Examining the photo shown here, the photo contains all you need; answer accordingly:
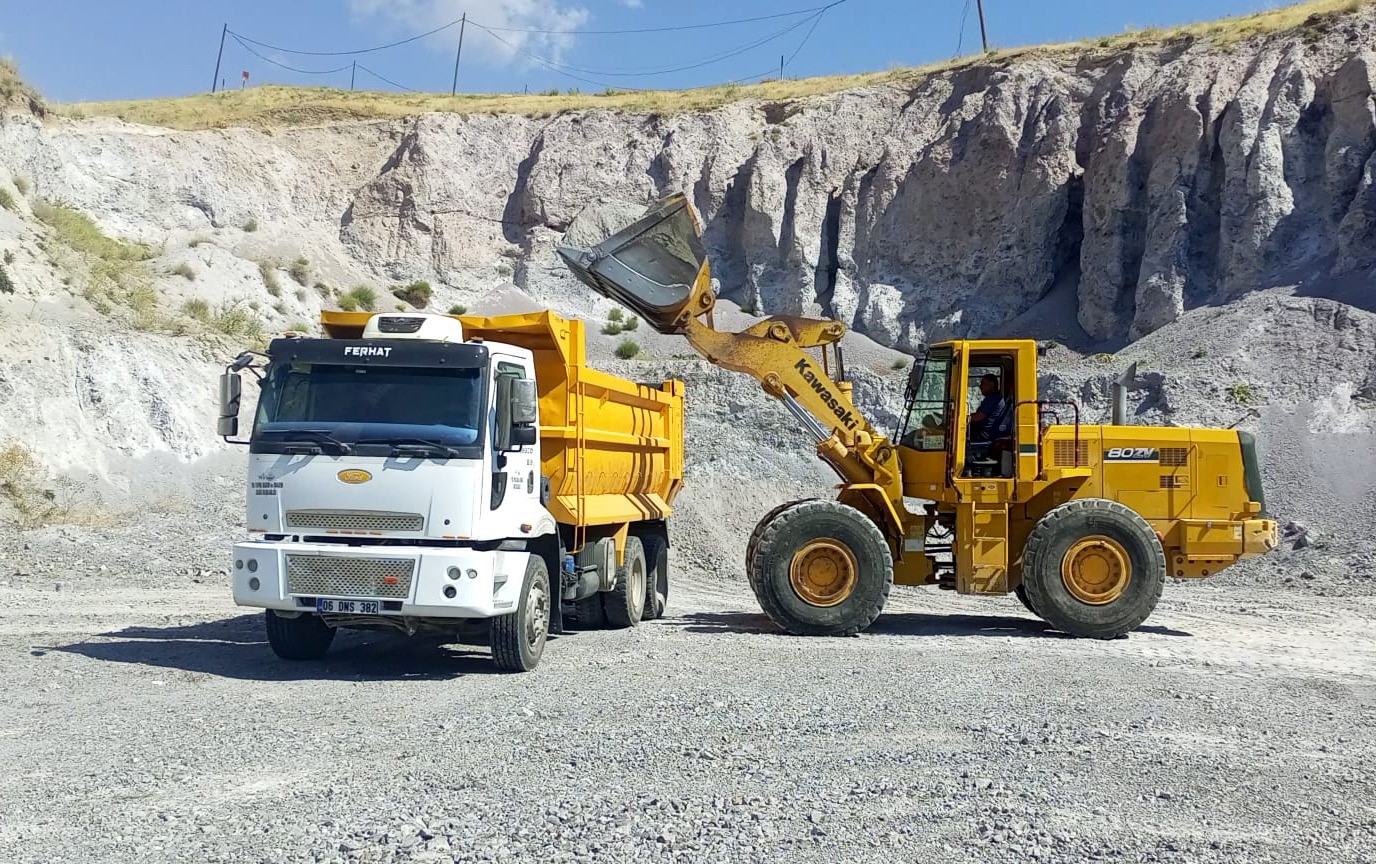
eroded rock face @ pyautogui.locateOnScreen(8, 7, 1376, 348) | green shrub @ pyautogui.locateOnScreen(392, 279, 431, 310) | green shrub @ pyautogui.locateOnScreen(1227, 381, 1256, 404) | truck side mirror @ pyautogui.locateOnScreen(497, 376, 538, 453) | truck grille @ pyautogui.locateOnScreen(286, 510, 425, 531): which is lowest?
truck grille @ pyautogui.locateOnScreen(286, 510, 425, 531)

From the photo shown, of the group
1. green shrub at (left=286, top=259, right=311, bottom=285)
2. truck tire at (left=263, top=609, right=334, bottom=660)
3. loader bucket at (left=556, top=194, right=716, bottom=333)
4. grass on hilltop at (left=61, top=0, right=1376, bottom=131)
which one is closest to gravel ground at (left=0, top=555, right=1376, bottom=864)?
truck tire at (left=263, top=609, right=334, bottom=660)

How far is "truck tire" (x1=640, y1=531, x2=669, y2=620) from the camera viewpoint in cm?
1406

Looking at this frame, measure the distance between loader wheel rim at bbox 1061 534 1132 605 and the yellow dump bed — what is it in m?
4.70

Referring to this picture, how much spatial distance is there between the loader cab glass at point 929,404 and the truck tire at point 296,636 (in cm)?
657

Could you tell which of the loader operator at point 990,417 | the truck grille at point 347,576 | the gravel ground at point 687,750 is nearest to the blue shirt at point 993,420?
the loader operator at point 990,417

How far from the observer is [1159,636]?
41.9 ft

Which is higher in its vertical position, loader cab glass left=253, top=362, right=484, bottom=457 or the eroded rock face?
the eroded rock face

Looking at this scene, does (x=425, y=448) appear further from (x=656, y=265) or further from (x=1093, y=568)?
(x=1093, y=568)

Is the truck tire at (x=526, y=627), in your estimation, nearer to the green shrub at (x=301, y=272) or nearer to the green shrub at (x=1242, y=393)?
the green shrub at (x=1242, y=393)

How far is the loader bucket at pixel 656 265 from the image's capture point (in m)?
12.0

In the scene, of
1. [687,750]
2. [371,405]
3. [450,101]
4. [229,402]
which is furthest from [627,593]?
[450,101]

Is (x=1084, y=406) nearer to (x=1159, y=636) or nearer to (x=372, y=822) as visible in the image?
(x=1159, y=636)

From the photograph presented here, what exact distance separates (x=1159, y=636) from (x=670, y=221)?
23.1ft

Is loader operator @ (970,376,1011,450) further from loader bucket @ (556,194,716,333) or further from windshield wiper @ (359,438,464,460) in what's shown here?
windshield wiper @ (359,438,464,460)
